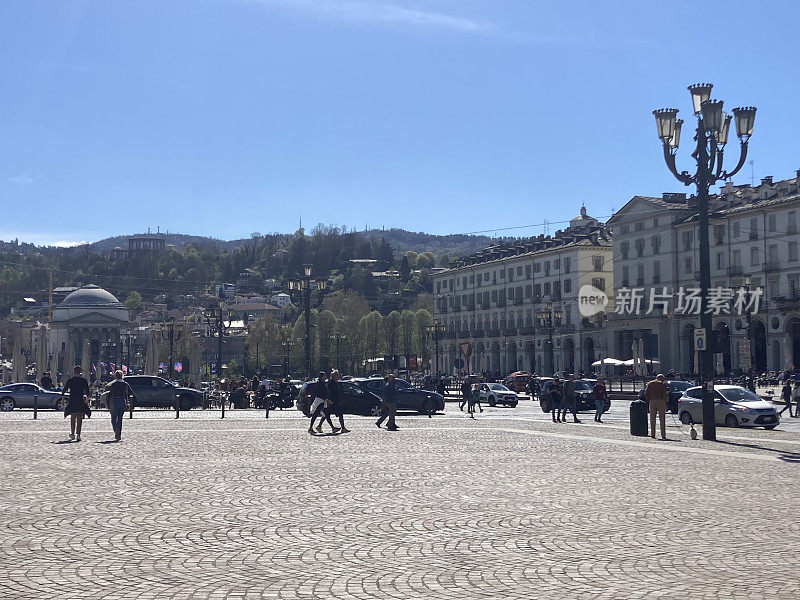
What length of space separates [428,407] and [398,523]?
93.2 feet

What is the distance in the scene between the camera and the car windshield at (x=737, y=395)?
2986cm

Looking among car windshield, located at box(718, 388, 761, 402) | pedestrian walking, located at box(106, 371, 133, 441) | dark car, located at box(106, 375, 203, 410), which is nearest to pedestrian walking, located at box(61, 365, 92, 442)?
pedestrian walking, located at box(106, 371, 133, 441)

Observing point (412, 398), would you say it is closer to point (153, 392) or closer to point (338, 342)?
point (153, 392)

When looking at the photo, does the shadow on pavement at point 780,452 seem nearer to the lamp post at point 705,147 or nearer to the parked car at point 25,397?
the lamp post at point 705,147

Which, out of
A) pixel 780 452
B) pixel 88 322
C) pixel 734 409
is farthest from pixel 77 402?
pixel 88 322

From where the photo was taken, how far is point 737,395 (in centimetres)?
3019

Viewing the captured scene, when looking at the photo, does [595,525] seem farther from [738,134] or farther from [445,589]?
[738,134]

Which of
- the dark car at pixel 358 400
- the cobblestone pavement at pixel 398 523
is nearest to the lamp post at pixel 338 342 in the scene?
the dark car at pixel 358 400

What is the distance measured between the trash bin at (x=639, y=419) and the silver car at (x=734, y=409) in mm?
4050

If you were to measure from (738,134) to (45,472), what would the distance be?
16793 mm

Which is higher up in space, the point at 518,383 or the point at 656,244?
the point at 656,244

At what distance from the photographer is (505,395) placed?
53375 millimetres

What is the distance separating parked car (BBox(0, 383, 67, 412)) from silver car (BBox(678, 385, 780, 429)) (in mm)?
26172

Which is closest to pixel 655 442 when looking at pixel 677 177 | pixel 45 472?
pixel 677 177
